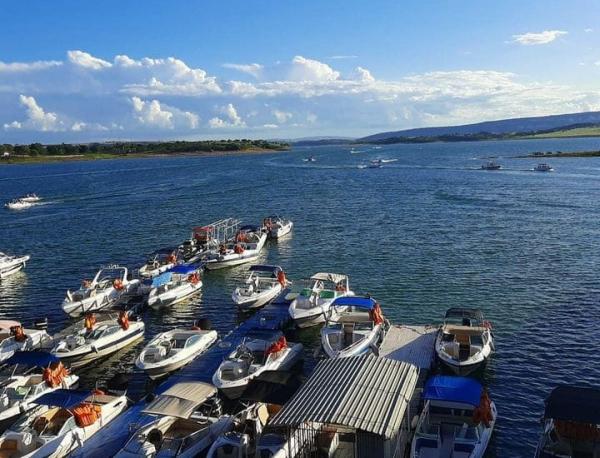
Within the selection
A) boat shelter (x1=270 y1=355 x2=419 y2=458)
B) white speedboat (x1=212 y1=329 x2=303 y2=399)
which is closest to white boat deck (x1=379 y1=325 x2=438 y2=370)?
white speedboat (x1=212 y1=329 x2=303 y2=399)

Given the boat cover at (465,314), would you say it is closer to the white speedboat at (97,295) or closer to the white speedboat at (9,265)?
the white speedboat at (97,295)

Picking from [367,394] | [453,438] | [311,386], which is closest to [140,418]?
[311,386]

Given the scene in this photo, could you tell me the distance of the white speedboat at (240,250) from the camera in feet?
179

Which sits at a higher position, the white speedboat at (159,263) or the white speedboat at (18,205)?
the white speedboat at (159,263)

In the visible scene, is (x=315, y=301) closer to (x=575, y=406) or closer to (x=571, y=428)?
(x=571, y=428)

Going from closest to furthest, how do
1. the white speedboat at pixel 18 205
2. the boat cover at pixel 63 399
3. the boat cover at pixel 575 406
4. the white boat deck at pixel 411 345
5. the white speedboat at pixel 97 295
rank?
the boat cover at pixel 575 406, the boat cover at pixel 63 399, the white boat deck at pixel 411 345, the white speedboat at pixel 97 295, the white speedboat at pixel 18 205

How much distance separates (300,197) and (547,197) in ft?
148

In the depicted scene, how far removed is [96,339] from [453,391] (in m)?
21.4

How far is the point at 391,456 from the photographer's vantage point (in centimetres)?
2041

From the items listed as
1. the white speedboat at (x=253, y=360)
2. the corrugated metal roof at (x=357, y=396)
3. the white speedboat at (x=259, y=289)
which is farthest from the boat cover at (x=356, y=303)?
the corrugated metal roof at (x=357, y=396)

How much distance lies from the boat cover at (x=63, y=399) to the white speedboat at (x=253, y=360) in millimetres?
6115

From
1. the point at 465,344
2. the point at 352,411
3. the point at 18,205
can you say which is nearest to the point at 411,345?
the point at 465,344

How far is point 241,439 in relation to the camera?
2097 cm

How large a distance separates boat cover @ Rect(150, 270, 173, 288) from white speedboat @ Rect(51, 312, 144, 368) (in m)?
6.90
